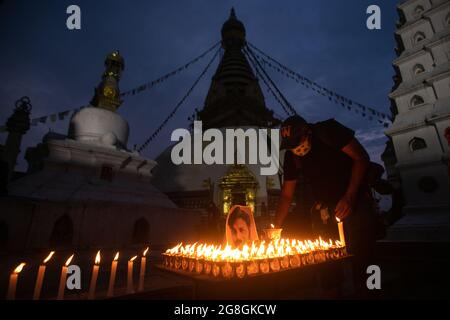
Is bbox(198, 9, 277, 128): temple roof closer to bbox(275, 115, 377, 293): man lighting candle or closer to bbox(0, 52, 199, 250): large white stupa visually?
bbox(0, 52, 199, 250): large white stupa

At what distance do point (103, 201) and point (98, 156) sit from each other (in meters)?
2.79

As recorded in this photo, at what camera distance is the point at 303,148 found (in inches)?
136

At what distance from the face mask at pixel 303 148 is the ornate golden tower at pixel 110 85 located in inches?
541

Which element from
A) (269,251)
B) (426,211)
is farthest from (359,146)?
(426,211)

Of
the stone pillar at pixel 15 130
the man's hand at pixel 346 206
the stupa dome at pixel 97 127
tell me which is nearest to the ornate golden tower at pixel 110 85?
the stupa dome at pixel 97 127

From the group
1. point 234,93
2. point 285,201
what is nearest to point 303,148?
point 285,201

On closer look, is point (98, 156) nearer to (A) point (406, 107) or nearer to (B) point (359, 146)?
(B) point (359, 146)

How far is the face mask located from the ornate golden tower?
45.1 ft

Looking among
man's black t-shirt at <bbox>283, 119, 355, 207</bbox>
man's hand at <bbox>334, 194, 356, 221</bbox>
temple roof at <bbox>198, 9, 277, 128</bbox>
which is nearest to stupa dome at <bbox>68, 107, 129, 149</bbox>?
man's black t-shirt at <bbox>283, 119, 355, 207</bbox>

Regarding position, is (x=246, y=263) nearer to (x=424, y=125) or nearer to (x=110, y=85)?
(x=424, y=125)

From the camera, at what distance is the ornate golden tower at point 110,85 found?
1378 cm

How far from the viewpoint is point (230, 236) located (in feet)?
15.0

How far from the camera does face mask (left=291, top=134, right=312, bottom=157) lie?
11.1 feet

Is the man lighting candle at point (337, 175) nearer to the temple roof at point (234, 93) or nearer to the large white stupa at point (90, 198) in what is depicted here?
the large white stupa at point (90, 198)
